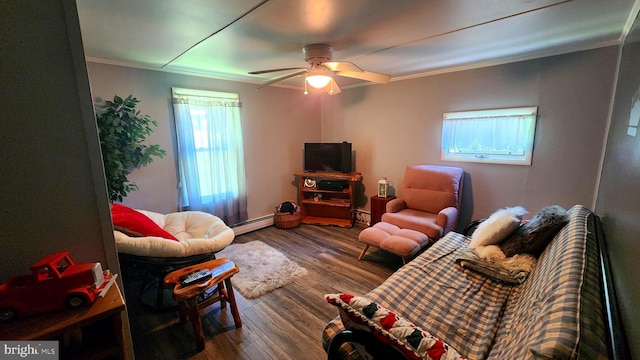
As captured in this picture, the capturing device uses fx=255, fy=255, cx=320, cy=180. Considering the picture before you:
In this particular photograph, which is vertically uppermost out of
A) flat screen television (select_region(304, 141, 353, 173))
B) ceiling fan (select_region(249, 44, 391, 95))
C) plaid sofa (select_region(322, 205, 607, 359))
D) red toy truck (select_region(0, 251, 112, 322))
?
ceiling fan (select_region(249, 44, 391, 95))

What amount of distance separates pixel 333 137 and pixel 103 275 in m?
4.00

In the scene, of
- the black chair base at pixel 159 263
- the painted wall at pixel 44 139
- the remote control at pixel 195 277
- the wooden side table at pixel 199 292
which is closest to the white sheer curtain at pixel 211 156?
the black chair base at pixel 159 263

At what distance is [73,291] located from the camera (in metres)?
0.96

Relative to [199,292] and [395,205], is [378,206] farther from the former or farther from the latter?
[199,292]

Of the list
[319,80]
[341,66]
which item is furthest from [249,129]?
[341,66]

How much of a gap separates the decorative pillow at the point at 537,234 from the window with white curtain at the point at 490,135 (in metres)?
1.23

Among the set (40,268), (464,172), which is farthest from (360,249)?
(40,268)

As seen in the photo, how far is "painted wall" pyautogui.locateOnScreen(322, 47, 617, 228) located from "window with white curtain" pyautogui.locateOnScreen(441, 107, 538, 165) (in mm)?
74

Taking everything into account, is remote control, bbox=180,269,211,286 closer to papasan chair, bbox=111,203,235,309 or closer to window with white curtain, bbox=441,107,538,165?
papasan chair, bbox=111,203,235,309

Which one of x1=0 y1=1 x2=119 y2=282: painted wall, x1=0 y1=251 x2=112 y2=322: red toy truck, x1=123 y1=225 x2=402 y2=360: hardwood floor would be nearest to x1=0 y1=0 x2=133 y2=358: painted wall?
x1=0 y1=1 x2=119 y2=282: painted wall

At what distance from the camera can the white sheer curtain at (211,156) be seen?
321cm

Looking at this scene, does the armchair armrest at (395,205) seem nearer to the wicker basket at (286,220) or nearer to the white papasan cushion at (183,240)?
the wicker basket at (286,220)

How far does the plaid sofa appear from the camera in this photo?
82cm

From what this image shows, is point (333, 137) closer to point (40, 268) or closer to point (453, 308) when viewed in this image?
→ point (453, 308)
